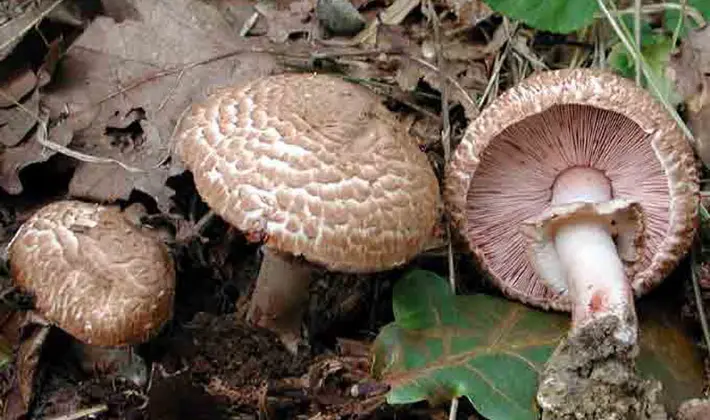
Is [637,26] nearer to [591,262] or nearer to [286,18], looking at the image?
[591,262]

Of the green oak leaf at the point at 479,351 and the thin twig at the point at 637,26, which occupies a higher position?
the thin twig at the point at 637,26

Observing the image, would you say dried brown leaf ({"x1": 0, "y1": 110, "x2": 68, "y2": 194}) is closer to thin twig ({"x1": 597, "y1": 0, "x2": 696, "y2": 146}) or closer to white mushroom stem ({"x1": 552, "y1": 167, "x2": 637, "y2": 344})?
white mushroom stem ({"x1": 552, "y1": 167, "x2": 637, "y2": 344})

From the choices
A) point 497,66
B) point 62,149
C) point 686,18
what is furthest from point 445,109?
point 62,149

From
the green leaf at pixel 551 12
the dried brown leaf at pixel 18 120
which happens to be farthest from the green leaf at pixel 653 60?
the dried brown leaf at pixel 18 120

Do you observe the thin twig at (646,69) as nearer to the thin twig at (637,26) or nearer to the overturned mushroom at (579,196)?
the thin twig at (637,26)

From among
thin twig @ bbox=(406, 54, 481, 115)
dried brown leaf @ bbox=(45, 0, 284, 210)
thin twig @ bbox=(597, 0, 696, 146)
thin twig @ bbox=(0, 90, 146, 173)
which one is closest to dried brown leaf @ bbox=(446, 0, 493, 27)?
thin twig @ bbox=(406, 54, 481, 115)

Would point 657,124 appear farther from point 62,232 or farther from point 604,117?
point 62,232

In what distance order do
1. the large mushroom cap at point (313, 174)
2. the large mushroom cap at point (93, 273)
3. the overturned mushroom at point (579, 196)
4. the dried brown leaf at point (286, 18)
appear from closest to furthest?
the large mushroom cap at point (313, 174) < the large mushroom cap at point (93, 273) < the overturned mushroom at point (579, 196) < the dried brown leaf at point (286, 18)
